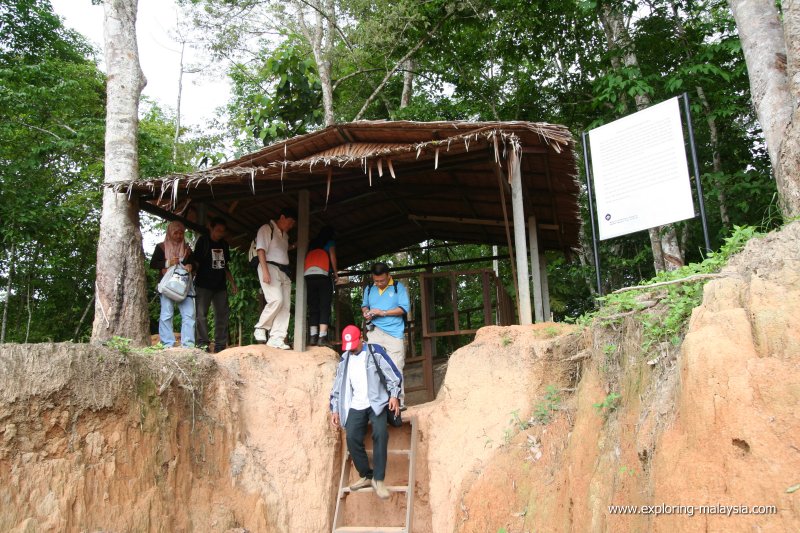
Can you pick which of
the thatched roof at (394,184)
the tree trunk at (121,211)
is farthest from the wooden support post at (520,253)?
the tree trunk at (121,211)

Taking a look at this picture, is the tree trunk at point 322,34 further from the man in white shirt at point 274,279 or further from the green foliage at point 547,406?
the green foliage at point 547,406

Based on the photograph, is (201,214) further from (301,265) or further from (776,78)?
(776,78)

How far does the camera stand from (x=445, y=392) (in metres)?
6.73

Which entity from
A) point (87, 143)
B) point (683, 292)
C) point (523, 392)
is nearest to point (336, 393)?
point (523, 392)

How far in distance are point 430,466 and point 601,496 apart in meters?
2.41

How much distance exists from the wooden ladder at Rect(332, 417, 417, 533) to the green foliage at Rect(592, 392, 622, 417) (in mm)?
2203

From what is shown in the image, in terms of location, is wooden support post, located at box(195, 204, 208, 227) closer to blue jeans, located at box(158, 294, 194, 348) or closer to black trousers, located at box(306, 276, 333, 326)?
blue jeans, located at box(158, 294, 194, 348)

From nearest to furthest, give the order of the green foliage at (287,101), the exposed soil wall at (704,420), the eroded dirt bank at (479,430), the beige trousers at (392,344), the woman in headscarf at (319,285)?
1. the exposed soil wall at (704,420)
2. the eroded dirt bank at (479,430)
3. the beige trousers at (392,344)
4. the woman in headscarf at (319,285)
5. the green foliage at (287,101)

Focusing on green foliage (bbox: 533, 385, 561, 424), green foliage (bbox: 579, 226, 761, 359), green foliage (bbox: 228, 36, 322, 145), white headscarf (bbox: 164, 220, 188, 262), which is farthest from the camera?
green foliage (bbox: 228, 36, 322, 145)

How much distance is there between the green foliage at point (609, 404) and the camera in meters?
4.75

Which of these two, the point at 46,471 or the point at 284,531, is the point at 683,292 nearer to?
the point at 284,531

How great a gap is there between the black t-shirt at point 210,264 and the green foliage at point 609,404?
16.4ft

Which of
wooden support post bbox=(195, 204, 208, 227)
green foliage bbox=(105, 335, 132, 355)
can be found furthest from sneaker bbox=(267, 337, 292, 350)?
wooden support post bbox=(195, 204, 208, 227)

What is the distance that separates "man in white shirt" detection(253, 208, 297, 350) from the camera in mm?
7691
